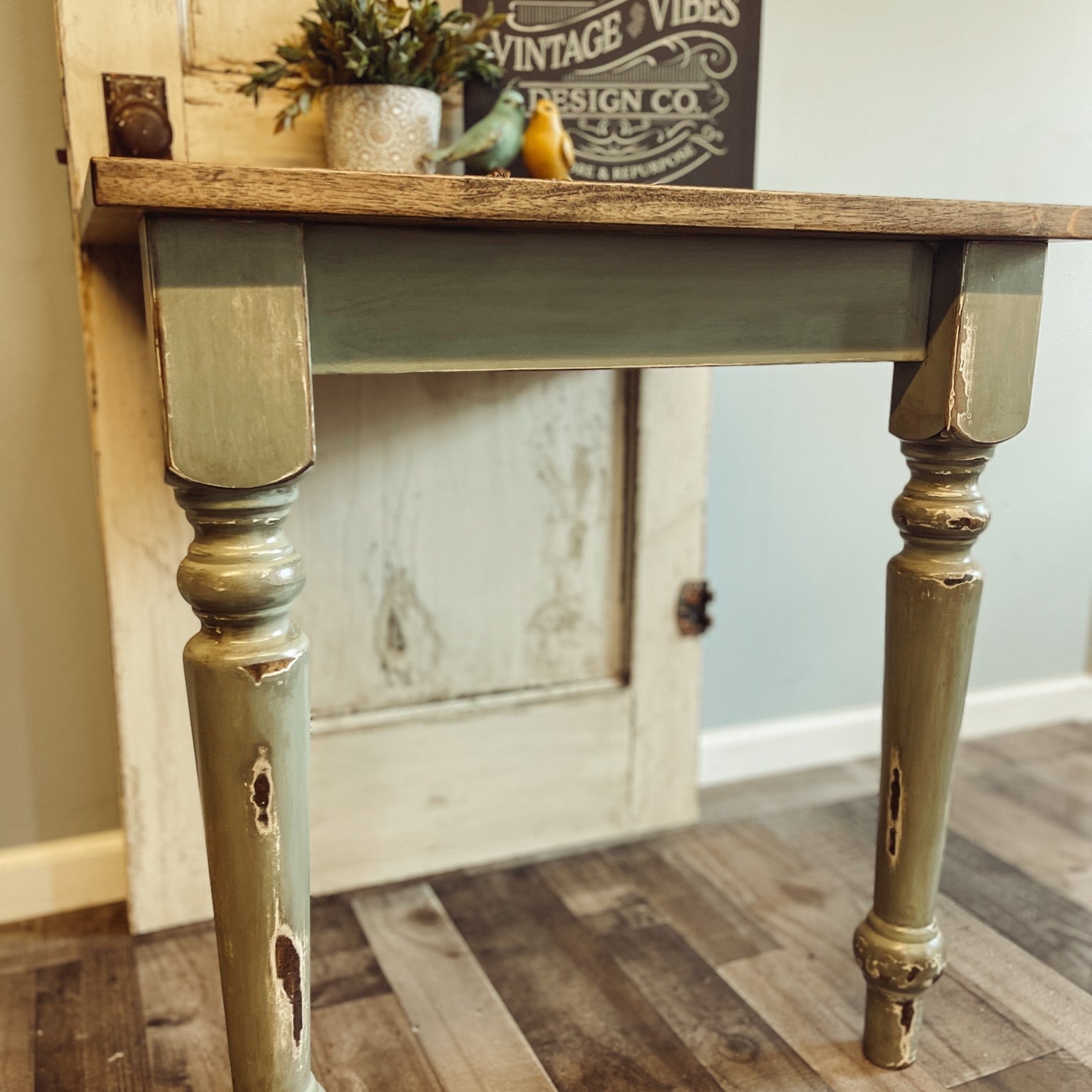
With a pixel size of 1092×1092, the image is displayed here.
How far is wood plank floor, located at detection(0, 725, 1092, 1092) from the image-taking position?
3.22 feet

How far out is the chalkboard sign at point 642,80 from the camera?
1.16m

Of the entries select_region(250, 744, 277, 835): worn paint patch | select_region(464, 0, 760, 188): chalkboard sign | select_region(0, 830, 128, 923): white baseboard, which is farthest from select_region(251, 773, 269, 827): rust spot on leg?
select_region(464, 0, 760, 188): chalkboard sign

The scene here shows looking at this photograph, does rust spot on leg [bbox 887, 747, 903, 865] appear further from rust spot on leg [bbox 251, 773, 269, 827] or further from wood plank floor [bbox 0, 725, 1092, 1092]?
rust spot on leg [bbox 251, 773, 269, 827]

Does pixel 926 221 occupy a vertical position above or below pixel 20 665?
above

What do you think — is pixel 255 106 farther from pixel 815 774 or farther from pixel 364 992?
pixel 815 774

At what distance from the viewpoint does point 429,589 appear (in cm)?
129

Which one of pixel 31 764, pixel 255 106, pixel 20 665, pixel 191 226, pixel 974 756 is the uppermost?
pixel 255 106

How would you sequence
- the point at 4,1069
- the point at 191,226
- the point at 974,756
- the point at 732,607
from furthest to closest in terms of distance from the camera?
the point at 974,756 → the point at 732,607 → the point at 4,1069 → the point at 191,226

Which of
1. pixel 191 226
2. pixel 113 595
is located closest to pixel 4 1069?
pixel 113 595

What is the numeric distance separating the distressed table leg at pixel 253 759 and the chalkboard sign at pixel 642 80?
0.65 meters

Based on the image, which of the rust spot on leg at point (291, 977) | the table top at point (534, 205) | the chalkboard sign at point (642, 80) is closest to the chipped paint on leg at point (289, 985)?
the rust spot on leg at point (291, 977)

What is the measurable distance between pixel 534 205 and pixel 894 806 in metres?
0.63

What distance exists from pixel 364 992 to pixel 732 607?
76cm

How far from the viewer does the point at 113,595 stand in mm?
1139
